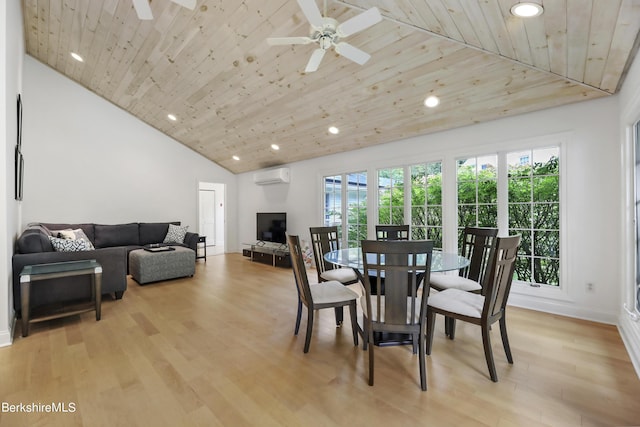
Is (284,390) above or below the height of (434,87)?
below

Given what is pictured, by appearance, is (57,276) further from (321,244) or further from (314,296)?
(321,244)

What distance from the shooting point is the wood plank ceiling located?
2.28 meters

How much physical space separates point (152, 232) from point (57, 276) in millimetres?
3648

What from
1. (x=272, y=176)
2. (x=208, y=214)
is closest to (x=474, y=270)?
(x=272, y=176)

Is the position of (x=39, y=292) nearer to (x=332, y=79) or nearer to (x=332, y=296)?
(x=332, y=296)

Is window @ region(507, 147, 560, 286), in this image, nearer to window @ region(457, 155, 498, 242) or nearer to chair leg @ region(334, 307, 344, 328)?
window @ region(457, 155, 498, 242)

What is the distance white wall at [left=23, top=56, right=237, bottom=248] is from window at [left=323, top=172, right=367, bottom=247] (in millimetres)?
3746

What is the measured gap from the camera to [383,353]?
241cm

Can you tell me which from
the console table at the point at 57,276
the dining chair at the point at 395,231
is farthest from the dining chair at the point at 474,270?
the console table at the point at 57,276

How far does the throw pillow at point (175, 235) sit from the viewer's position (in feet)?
20.5

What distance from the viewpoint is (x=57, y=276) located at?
2.86 metres

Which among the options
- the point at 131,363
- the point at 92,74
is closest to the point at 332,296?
the point at 131,363

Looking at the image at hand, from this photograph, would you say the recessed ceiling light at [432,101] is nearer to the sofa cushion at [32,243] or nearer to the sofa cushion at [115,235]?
the sofa cushion at [32,243]

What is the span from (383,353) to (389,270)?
0.96 m
